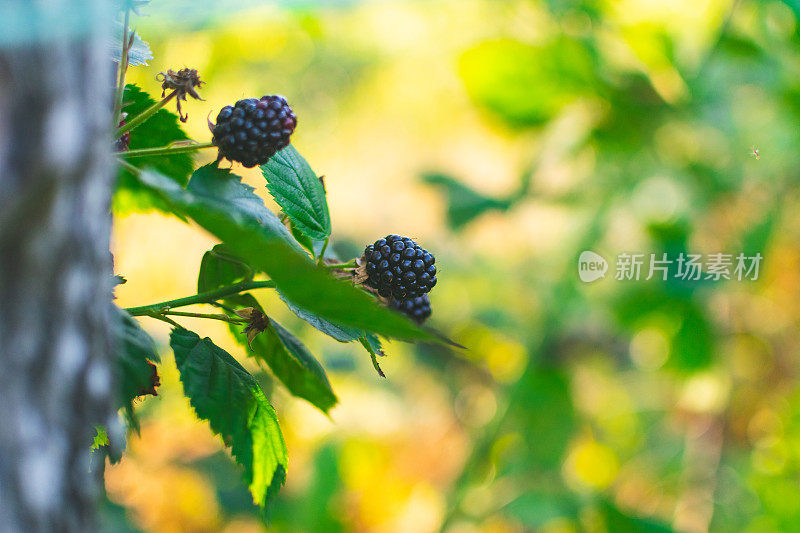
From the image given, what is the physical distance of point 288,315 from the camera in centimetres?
199

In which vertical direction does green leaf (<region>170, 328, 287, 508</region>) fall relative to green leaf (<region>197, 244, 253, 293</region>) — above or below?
below

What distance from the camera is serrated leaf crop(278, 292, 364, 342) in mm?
254

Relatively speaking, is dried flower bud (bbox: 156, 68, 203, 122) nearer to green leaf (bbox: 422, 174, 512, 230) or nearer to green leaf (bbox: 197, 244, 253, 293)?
green leaf (bbox: 197, 244, 253, 293)

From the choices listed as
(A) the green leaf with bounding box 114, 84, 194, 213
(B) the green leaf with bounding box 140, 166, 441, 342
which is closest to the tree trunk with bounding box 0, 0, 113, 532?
(B) the green leaf with bounding box 140, 166, 441, 342

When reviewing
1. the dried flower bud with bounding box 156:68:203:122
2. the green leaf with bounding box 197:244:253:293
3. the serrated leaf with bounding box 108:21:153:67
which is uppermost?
the serrated leaf with bounding box 108:21:153:67

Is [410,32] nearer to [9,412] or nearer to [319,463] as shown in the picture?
[319,463]

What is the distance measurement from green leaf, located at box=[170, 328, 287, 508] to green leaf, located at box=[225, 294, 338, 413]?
0.02m

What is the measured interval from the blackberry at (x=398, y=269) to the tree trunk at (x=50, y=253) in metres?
0.12

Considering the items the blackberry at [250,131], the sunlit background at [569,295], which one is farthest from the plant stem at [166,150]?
the sunlit background at [569,295]

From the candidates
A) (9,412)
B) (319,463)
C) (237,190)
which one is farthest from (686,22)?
(9,412)

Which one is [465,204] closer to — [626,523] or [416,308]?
[626,523]

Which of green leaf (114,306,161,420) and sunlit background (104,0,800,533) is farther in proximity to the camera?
sunlit background (104,0,800,533)

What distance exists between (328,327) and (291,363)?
60 mm

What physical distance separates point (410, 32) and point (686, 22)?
932 mm
